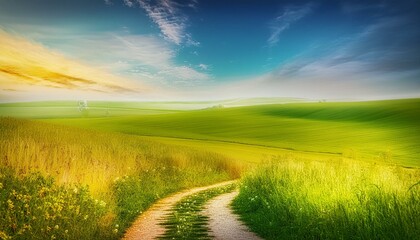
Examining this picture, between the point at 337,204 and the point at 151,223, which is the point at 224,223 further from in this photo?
the point at 337,204

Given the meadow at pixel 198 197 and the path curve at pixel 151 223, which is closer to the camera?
the meadow at pixel 198 197

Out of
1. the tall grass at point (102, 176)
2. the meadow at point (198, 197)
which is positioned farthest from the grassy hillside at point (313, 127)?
the meadow at point (198, 197)

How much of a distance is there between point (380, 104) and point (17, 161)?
340 ft

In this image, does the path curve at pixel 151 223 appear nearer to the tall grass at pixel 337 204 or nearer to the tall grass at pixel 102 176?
the tall grass at pixel 102 176

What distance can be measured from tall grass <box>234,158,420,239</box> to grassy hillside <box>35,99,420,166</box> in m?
36.4

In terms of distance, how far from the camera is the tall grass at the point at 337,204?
33.3 feet

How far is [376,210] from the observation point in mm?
10820

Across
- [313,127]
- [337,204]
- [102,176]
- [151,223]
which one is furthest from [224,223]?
[313,127]

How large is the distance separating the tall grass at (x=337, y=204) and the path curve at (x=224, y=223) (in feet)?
1.47

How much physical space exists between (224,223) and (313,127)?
7394 centimetres

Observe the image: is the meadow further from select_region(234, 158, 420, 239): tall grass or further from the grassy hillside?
the grassy hillside

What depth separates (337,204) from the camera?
39.7 feet

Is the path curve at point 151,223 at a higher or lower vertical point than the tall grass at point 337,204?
lower

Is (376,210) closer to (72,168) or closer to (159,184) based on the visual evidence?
(72,168)
